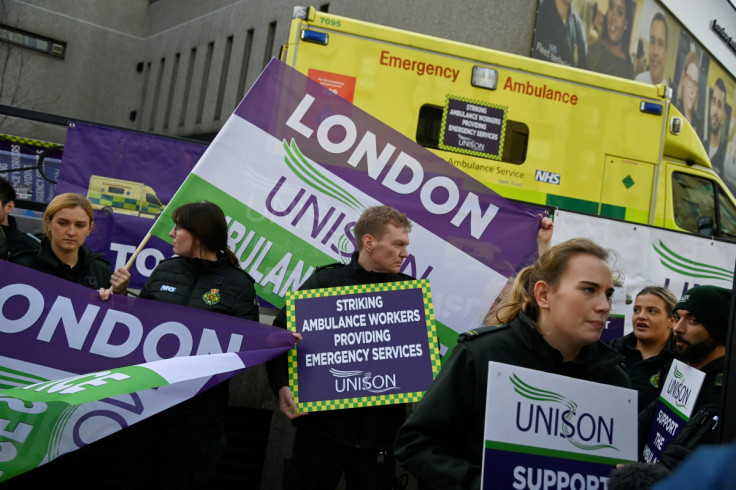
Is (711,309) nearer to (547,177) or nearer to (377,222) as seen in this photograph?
(377,222)

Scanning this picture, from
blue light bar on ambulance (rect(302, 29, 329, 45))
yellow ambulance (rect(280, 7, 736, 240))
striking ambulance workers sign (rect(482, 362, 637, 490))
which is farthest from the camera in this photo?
yellow ambulance (rect(280, 7, 736, 240))

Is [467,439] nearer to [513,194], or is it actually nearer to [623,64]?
[513,194]

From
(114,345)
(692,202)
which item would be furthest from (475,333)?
(692,202)

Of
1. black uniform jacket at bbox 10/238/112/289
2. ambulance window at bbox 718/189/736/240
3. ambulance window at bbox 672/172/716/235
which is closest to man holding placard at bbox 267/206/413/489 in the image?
black uniform jacket at bbox 10/238/112/289

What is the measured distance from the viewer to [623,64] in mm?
20234

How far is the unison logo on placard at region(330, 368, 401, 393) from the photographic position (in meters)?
3.97

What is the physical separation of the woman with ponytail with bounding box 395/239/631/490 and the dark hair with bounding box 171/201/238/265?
191 cm

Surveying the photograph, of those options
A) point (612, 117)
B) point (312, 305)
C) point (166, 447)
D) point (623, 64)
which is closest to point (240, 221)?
point (312, 305)

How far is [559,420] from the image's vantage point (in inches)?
98.8

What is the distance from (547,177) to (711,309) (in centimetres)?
459

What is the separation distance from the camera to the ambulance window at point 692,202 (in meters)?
8.34

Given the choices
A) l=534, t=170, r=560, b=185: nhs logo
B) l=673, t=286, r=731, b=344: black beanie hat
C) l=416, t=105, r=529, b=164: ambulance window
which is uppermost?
l=416, t=105, r=529, b=164: ambulance window

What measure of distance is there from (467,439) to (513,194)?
5.25 metres

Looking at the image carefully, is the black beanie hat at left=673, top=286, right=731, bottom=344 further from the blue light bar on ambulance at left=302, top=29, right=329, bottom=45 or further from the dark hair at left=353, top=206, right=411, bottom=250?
the blue light bar on ambulance at left=302, top=29, right=329, bottom=45
